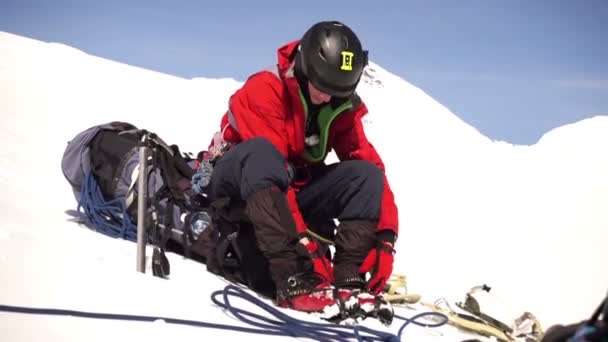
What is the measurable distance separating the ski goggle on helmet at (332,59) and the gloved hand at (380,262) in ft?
2.22

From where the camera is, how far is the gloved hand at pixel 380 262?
3.20 meters

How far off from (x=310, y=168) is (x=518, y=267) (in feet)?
11.3

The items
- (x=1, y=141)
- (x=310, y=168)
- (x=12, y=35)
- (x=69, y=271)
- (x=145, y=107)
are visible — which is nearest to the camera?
(x=69, y=271)

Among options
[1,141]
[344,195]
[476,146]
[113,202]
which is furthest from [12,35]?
[344,195]

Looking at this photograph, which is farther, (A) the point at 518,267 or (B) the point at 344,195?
(A) the point at 518,267

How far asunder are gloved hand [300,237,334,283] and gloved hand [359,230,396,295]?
0.59ft

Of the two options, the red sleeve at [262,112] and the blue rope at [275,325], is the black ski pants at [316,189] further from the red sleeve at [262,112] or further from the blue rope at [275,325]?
the blue rope at [275,325]

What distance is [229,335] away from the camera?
2.40m

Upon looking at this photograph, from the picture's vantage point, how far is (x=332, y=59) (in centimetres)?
312

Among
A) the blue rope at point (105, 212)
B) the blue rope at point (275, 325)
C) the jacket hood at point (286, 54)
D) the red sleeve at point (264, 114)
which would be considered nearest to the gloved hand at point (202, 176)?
the red sleeve at point (264, 114)

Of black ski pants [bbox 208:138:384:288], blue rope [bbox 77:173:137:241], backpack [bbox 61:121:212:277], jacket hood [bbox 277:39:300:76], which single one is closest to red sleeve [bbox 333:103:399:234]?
black ski pants [bbox 208:138:384:288]

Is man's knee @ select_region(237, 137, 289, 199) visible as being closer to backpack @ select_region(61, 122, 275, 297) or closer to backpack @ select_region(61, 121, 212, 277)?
backpack @ select_region(61, 122, 275, 297)

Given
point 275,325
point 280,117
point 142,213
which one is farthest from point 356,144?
point 275,325

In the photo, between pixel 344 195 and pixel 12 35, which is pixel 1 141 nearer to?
pixel 344 195
